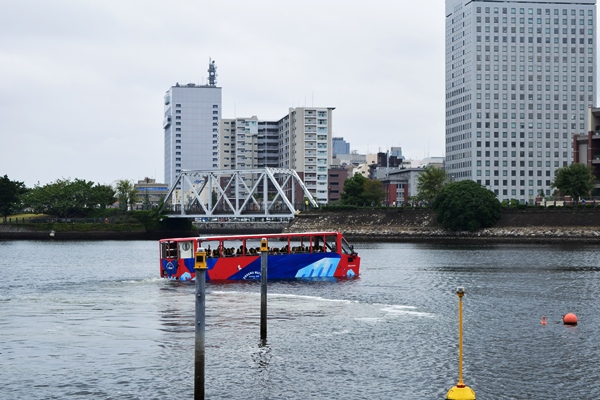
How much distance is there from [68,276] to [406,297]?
117 feet

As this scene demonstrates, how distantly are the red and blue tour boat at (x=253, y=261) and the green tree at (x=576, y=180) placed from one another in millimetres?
108714

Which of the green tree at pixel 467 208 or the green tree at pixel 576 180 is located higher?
the green tree at pixel 576 180

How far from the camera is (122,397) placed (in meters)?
29.8

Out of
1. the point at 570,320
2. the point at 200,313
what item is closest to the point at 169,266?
the point at 570,320

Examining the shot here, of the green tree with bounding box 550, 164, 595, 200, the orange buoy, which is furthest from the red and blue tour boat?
the green tree with bounding box 550, 164, 595, 200

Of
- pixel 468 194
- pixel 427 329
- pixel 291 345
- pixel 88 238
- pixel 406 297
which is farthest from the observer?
pixel 88 238

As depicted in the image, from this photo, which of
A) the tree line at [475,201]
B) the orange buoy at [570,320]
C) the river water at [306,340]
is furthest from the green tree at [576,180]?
the orange buoy at [570,320]

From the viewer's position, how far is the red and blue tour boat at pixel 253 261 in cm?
7088

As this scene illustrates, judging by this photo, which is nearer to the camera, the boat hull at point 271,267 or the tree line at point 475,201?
the boat hull at point 271,267

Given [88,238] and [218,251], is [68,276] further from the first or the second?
[88,238]

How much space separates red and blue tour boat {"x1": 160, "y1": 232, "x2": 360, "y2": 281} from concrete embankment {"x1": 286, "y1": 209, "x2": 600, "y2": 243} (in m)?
92.6

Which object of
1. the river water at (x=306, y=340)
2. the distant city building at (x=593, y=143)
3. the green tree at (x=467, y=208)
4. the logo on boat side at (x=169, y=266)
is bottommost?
the river water at (x=306, y=340)

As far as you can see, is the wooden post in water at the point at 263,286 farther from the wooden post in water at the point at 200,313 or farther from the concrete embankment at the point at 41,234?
the concrete embankment at the point at 41,234

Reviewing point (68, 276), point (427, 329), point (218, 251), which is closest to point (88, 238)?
point (68, 276)
